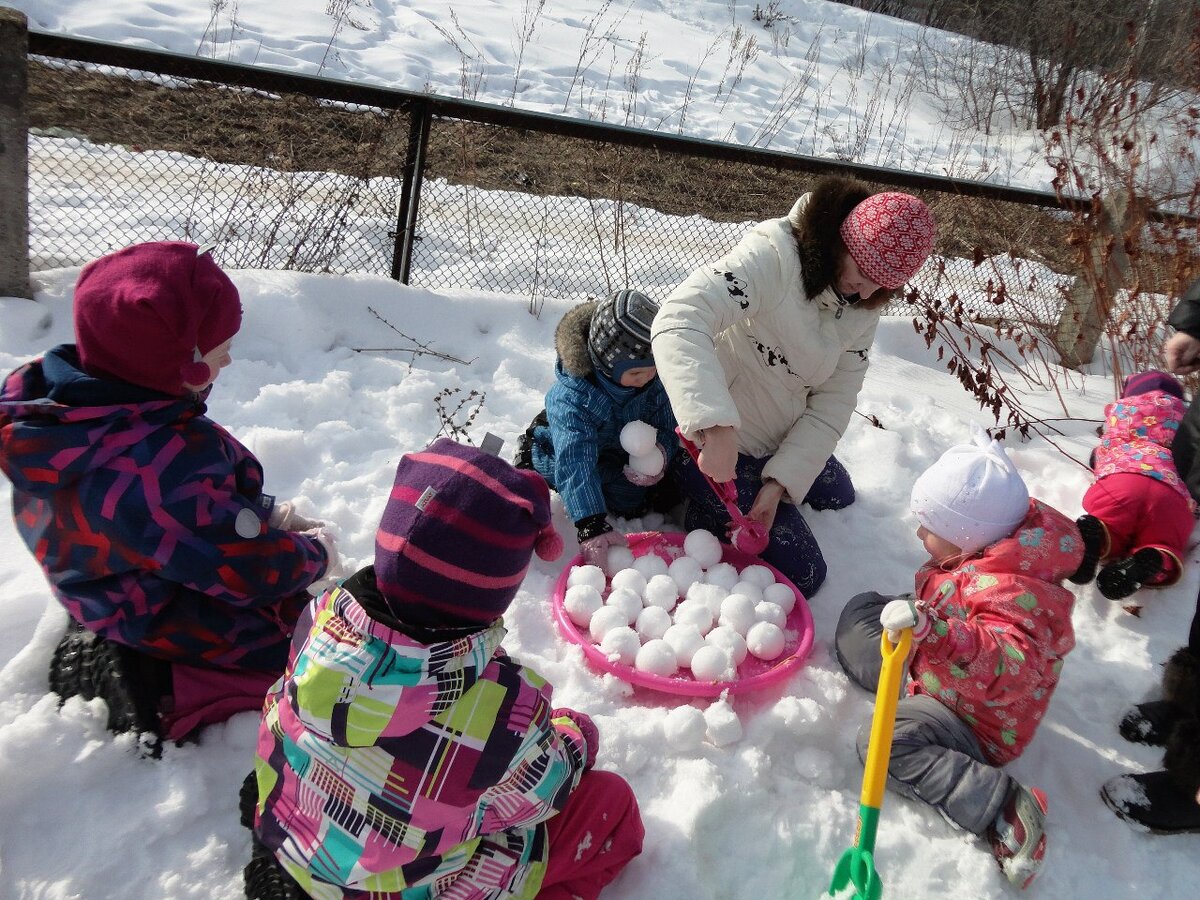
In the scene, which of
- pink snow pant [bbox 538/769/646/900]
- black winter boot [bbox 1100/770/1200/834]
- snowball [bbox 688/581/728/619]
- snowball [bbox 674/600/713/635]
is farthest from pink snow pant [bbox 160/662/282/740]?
black winter boot [bbox 1100/770/1200/834]

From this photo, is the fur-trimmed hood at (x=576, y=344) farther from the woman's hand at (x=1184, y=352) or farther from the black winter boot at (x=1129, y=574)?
the black winter boot at (x=1129, y=574)

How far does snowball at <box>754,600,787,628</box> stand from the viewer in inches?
110

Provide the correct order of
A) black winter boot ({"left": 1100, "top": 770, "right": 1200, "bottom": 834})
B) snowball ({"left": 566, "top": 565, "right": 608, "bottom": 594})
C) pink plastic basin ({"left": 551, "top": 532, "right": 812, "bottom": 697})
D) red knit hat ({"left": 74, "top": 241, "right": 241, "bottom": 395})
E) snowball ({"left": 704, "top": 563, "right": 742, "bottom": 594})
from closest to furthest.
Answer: red knit hat ({"left": 74, "top": 241, "right": 241, "bottom": 395}) → black winter boot ({"left": 1100, "top": 770, "right": 1200, "bottom": 834}) → pink plastic basin ({"left": 551, "top": 532, "right": 812, "bottom": 697}) → snowball ({"left": 566, "top": 565, "right": 608, "bottom": 594}) → snowball ({"left": 704, "top": 563, "right": 742, "bottom": 594})

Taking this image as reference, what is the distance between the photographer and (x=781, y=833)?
84.3 inches

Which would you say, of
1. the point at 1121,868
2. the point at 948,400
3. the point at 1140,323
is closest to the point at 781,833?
the point at 1121,868

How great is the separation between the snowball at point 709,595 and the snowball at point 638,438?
50cm

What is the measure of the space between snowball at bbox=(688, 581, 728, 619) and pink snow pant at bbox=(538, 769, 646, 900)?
0.97 m

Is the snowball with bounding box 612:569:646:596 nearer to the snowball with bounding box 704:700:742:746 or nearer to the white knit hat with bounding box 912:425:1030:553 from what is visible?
the snowball with bounding box 704:700:742:746

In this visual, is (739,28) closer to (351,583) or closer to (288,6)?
(288,6)

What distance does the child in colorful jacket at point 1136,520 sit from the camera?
305 cm

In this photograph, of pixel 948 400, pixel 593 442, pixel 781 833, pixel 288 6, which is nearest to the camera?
pixel 781 833

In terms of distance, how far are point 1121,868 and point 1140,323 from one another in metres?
3.52

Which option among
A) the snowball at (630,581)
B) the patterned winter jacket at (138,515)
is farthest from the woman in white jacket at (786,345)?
the patterned winter jacket at (138,515)

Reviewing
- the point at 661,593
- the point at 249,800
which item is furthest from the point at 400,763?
the point at 661,593
